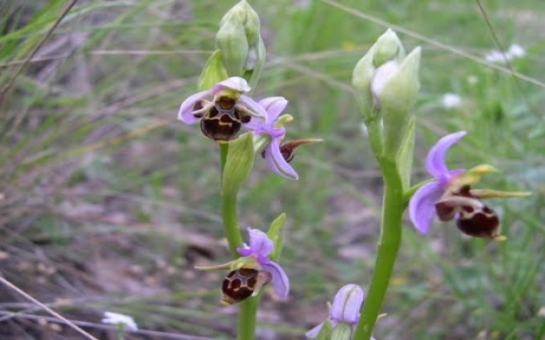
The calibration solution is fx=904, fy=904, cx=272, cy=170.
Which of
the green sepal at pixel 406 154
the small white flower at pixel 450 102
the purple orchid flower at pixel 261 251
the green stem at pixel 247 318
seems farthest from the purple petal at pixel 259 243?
the small white flower at pixel 450 102

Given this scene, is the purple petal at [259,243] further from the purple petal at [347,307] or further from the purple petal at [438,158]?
the purple petal at [438,158]

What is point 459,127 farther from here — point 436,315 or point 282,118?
point 282,118

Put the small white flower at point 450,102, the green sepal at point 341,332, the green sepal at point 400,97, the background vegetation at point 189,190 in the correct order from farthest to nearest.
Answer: the small white flower at point 450,102, the background vegetation at point 189,190, the green sepal at point 341,332, the green sepal at point 400,97

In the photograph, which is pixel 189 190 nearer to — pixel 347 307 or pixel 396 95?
pixel 347 307

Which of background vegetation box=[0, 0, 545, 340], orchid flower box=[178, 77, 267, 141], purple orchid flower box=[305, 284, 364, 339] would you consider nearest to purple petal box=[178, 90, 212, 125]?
orchid flower box=[178, 77, 267, 141]

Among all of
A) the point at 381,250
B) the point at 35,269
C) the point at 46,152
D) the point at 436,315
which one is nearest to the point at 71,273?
the point at 35,269
